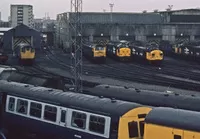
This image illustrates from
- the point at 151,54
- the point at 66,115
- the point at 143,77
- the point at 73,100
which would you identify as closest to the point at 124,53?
the point at 151,54

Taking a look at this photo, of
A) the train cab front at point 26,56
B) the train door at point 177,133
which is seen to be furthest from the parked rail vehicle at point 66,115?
the train cab front at point 26,56

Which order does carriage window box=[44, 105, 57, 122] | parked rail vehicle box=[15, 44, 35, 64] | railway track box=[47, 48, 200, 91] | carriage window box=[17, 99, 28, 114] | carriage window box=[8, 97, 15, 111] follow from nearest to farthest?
carriage window box=[44, 105, 57, 122] < carriage window box=[17, 99, 28, 114] < carriage window box=[8, 97, 15, 111] < railway track box=[47, 48, 200, 91] < parked rail vehicle box=[15, 44, 35, 64]

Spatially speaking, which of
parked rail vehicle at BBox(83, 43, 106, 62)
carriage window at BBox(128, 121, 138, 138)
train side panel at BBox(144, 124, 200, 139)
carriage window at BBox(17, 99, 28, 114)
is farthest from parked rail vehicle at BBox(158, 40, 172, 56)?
train side panel at BBox(144, 124, 200, 139)

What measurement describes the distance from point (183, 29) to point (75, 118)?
53.7m

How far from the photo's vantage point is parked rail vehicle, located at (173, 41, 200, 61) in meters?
46.6

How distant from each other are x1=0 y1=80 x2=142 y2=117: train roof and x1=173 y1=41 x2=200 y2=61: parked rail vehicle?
108ft

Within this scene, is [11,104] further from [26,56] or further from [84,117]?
[26,56]

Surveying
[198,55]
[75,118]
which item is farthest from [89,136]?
[198,55]

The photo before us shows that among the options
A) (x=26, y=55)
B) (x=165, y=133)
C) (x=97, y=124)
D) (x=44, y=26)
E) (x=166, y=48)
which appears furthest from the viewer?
(x=44, y=26)

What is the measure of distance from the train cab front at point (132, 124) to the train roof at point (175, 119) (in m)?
0.90

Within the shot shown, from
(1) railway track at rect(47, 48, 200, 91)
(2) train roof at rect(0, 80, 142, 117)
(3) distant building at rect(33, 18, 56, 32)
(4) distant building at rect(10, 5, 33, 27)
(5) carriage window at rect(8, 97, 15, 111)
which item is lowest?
(1) railway track at rect(47, 48, 200, 91)

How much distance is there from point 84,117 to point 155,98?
3.77m

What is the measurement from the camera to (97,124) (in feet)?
40.5

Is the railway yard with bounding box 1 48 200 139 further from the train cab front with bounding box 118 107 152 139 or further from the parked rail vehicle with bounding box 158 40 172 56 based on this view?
the parked rail vehicle with bounding box 158 40 172 56
